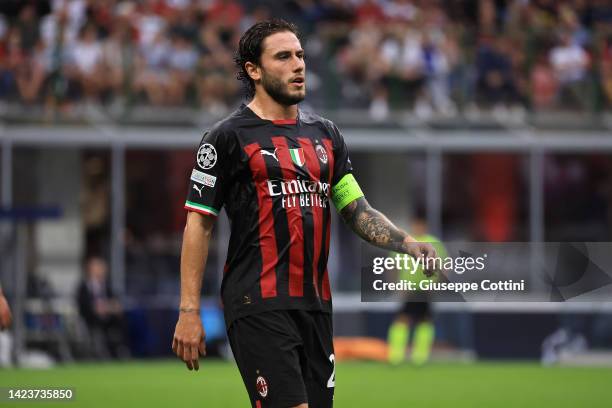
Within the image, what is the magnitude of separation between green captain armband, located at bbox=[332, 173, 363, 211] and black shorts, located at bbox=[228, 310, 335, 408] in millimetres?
570

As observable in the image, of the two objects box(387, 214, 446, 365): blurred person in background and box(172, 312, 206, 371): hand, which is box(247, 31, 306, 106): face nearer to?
box(172, 312, 206, 371): hand

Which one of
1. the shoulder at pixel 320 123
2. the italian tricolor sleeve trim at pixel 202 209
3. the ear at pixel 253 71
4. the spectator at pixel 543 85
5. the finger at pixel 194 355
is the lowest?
the finger at pixel 194 355

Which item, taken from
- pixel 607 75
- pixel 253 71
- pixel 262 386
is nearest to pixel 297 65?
pixel 253 71

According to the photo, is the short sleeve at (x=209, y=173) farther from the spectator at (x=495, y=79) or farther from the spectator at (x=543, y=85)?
the spectator at (x=543, y=85)

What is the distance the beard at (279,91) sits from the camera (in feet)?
18.0

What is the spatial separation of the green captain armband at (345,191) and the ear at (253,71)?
0.62 metres

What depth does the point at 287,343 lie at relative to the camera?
17.4ft

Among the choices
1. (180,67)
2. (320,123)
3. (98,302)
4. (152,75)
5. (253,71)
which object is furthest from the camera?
(180,67)

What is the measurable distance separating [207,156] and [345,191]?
73cm

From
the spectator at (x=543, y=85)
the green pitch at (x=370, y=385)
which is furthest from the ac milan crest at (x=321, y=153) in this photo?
the spectator at (x=543, y=85)

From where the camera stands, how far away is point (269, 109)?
557 centimetres

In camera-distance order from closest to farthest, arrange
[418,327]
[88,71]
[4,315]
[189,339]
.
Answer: [189,339] → [4,315] → [418,327] → [88,71]

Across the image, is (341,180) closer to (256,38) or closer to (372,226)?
(372,226)

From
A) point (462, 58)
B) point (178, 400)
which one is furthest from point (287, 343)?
point (462, 58)
